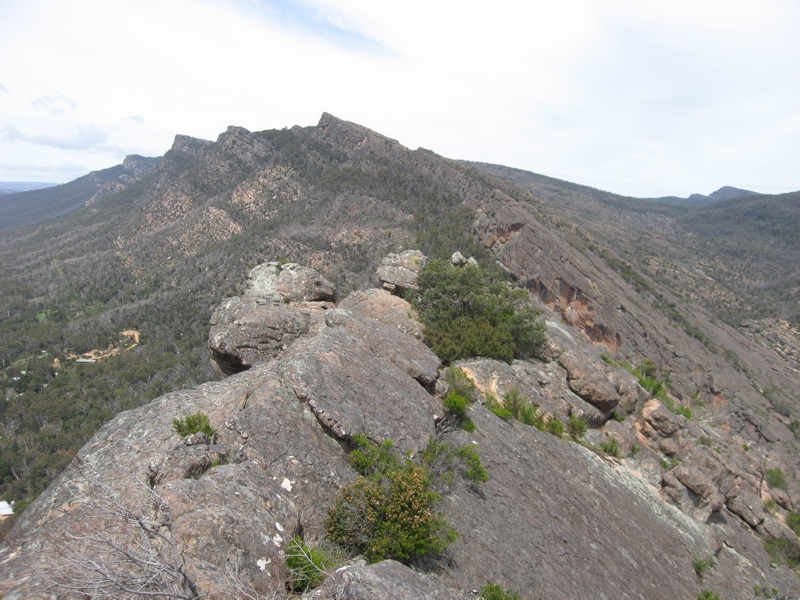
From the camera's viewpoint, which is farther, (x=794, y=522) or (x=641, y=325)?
(x=641, y=325)

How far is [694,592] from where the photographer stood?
11148mm

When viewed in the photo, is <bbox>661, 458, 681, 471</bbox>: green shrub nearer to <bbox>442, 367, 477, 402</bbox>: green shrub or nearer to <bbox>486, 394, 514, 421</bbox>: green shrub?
<bbox>486, 394, 514, 421</bbox>: green shrub

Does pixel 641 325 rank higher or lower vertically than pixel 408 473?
higher

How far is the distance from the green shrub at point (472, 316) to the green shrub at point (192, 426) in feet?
29.2

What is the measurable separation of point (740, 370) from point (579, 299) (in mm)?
23470

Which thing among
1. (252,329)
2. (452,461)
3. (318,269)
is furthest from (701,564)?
(318,269)

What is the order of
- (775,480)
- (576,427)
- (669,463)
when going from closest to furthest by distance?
1. (576,427)
2. (669,463)
3. (775,480)

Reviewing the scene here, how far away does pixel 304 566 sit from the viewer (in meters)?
5.79

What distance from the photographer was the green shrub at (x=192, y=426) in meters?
7.73

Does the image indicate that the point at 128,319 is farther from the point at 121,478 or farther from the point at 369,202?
the point at 121,478

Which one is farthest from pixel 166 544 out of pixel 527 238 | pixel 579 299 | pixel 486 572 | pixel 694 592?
pixel 527 238

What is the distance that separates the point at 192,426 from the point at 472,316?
11.6 m

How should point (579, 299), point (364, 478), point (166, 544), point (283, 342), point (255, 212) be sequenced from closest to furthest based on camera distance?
point (166, 544), point (364, 478), point (283, 342), point (579, 299), point (255, 212)

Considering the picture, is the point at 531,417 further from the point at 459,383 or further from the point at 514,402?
the point at 459,383
